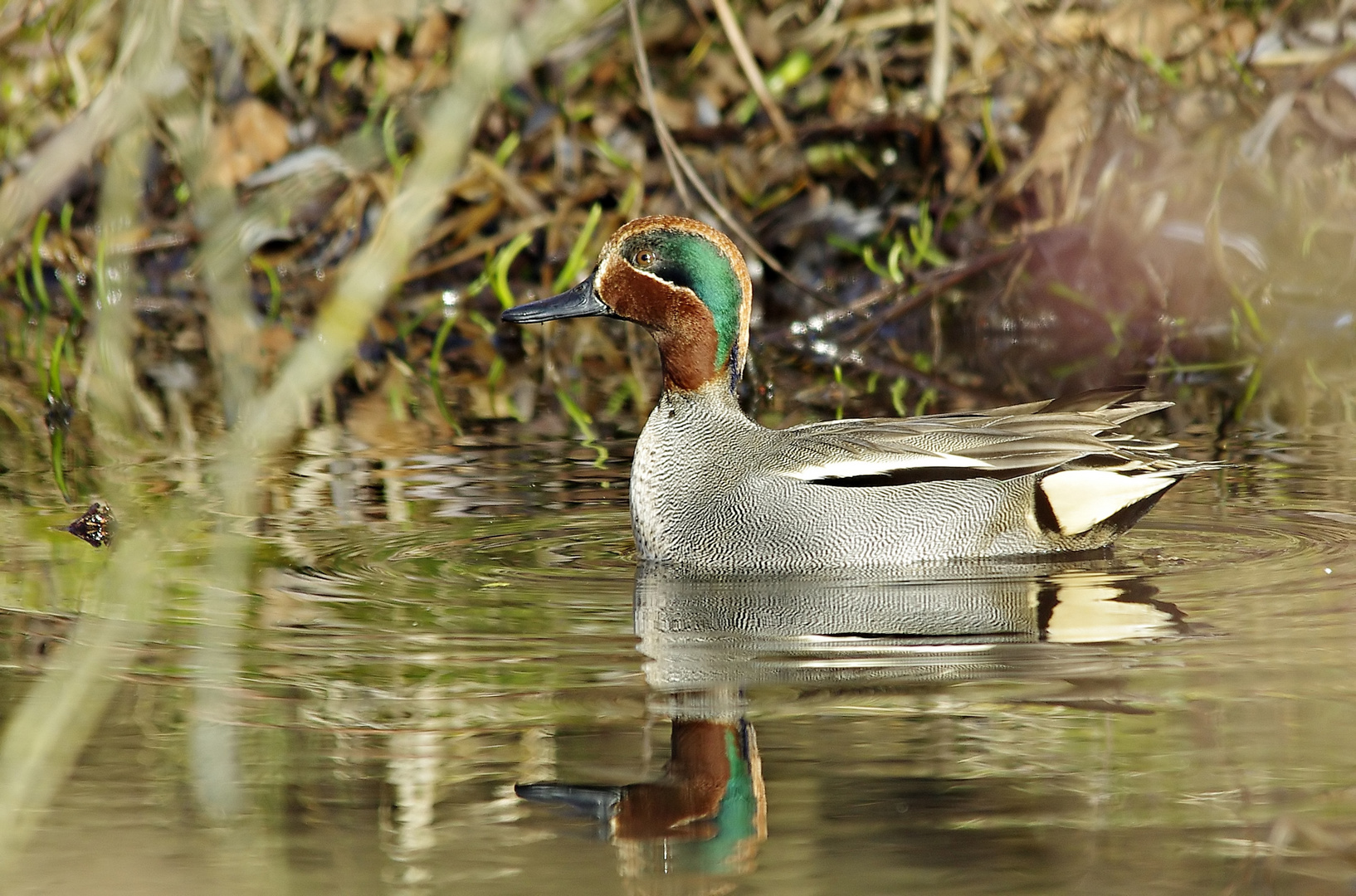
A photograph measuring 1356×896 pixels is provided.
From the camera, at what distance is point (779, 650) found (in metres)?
4.15

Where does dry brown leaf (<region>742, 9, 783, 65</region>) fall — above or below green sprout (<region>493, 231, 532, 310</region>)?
above

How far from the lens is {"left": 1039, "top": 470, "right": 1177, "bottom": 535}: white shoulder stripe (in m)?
5.18

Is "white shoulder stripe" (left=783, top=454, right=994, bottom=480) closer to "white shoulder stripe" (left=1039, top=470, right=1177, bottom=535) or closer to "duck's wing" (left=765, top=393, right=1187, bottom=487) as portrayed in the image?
"duck's wing" (left=765, top=393, right=1187, bottom=487)

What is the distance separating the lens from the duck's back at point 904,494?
5.13 m

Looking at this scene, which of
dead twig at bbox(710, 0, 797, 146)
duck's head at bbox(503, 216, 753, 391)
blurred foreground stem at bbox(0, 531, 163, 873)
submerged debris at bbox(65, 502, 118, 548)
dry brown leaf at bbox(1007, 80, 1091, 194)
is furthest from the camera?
dry brown leaf at bbox(1007, 80, 1091, 194)

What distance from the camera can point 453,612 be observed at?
458 cm

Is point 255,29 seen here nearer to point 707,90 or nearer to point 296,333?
point 296,333

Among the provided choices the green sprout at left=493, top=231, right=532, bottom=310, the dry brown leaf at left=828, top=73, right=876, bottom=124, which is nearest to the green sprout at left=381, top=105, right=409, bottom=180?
the green sprout at left=493, top=231, right=532, bottom=310

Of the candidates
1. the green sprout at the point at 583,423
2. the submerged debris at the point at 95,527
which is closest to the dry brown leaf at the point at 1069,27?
the green sprout at the point at 583,423

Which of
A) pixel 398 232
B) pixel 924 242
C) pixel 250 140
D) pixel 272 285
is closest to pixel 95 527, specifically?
pixel 398 232

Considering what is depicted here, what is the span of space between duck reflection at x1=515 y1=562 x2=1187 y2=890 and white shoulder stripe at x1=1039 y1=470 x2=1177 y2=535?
0.59ft

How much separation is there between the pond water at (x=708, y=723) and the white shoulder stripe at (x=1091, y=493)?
0.49 ft

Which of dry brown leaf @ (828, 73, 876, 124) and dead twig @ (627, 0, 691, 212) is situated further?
dry brown leaf @ (828, 73, 876, 124)

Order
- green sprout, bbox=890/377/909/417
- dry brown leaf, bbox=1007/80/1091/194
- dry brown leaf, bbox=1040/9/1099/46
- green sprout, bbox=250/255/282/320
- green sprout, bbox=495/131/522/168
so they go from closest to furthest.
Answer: green sprout, bbox=890/377/909/417, dry brown leaf, bbox=1007/80/1091/194, dry brown leaf, bbox=1040/9/1099/46, green sprout, bbox=250/255/282/320, green sprout, bbox=495/131/522/168
